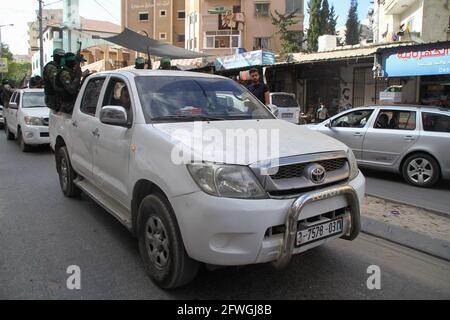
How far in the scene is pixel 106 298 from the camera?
135 inches

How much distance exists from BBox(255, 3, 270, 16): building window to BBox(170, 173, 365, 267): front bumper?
38.8 meters

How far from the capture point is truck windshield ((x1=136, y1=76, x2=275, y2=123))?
13.4 ft

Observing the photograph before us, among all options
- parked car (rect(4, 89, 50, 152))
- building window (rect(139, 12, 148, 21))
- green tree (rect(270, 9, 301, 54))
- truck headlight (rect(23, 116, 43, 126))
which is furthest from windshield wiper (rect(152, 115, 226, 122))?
building window (rect(139, 12, 148, 21))

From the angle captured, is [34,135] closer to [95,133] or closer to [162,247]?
[95,133]

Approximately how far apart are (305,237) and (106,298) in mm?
1635

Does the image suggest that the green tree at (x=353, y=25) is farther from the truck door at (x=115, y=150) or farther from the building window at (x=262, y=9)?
the truck door at (x=115, y=150)

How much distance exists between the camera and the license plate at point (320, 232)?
10.7 feet

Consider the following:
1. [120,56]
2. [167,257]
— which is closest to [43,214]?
[167,257]

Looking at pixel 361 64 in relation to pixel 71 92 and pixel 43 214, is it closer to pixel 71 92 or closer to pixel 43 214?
pixel 71 92

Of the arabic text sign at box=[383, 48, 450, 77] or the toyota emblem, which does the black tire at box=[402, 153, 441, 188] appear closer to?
the arabic text sign at box=[383, 48, 450, 77]

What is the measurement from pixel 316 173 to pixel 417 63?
1095 centimetres

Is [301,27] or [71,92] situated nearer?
[71,92]

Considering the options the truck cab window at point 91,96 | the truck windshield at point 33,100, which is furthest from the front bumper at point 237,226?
the truck windshield at point 33,100

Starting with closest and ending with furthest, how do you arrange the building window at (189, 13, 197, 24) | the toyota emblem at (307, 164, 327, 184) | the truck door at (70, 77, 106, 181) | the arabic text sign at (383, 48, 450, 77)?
the toyota emblem at (307, 164, 327, 184)
the truck door at (70, 77, 106, 181)
the arabic text sign at (383, 48, 450, 77)
the building window at (189, 13, 197, 24)
